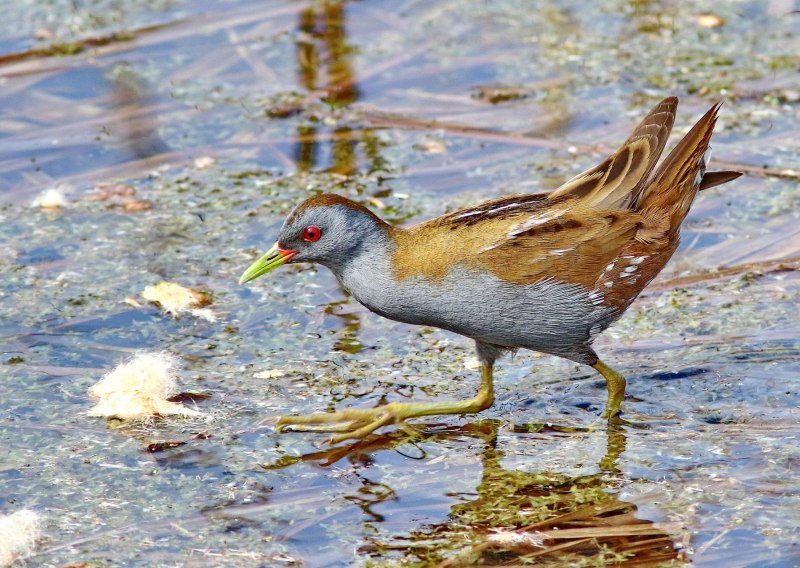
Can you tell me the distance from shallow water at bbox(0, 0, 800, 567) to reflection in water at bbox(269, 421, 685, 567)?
0.01 m

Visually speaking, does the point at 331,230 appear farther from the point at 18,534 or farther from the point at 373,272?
the point at 18,534

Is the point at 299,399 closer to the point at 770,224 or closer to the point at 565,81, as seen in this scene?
the point at 770,224

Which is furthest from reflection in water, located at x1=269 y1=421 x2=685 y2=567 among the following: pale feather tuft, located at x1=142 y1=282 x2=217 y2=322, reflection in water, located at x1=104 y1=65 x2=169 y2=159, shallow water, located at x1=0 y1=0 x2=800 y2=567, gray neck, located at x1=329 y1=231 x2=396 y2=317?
reflection in water, located at x1=104 y1=65 x2=169 y2=159

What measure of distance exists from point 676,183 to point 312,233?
1405mm

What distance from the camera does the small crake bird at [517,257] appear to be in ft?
14.5

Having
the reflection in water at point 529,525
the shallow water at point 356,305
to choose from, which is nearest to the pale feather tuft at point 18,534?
the shallow water at point 356,305

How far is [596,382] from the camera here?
5.05 metres

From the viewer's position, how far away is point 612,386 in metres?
4.73

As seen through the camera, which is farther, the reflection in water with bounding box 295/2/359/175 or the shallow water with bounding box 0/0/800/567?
the reflection in water with bounding box 295/2/359/175

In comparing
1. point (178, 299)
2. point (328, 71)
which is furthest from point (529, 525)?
point (328, 71)

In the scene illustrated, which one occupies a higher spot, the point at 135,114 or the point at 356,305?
the point at 135,114

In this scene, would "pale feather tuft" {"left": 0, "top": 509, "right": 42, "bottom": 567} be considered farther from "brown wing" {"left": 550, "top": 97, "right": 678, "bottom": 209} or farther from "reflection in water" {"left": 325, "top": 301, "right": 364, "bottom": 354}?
"brown wing" {"left": 550, "top": 97, "right": 678, "bottom": 209}

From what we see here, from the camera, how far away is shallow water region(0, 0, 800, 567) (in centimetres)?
410

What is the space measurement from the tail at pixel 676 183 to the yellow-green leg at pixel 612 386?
0.57 m
